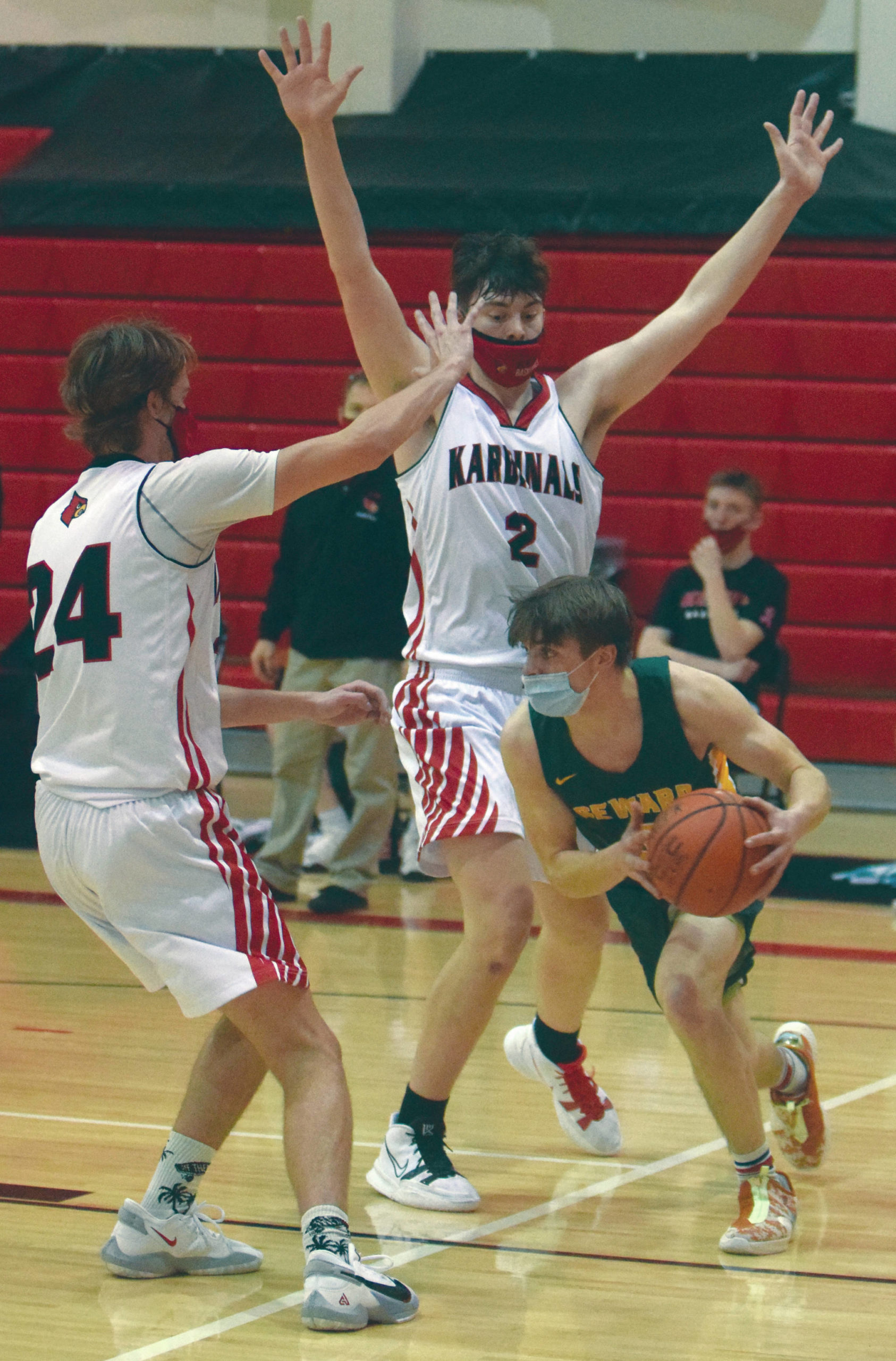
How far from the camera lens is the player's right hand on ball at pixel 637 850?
3037 millimetres

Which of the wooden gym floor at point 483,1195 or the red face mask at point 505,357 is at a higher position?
the red face mask at point 505,357

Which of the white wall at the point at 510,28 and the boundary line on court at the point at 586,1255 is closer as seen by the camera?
the boundary line on court at the point at 586,1255

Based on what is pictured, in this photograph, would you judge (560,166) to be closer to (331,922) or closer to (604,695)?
(331,922)

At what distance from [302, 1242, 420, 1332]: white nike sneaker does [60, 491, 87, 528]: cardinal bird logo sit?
1.32 m

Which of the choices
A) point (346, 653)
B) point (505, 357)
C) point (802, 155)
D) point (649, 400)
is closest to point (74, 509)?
point (505, 357)

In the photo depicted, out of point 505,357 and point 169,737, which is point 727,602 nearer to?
point 505,357

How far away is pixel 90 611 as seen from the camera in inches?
112

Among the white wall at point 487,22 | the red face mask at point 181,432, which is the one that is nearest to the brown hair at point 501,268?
the red face mask at point 181,432

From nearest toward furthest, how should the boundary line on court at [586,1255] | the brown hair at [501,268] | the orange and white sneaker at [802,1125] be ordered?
the boundary line on court at [586,1255] < the brown hair at [501,268] < the orange and white sneaker at [802,1125]

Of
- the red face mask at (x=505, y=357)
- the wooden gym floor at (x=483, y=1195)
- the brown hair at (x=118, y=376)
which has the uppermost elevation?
the red face mask at (x=505, y=357)

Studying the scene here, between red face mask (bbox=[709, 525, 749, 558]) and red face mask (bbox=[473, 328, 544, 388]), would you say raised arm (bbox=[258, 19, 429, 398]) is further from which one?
red face mask (bbox=[709, 525, 749, 558])

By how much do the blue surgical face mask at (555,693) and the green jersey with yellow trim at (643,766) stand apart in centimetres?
14

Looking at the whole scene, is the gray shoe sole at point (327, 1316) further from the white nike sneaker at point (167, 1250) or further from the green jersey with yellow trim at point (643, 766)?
the green jersey with yellow trim at point (643, 766)

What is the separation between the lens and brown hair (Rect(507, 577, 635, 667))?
10.4 feet
